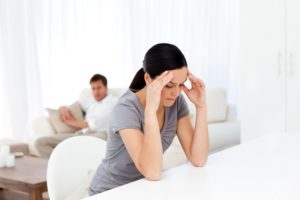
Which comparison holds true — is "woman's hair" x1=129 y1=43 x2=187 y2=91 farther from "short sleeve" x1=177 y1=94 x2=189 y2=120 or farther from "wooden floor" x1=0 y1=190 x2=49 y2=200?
"wooden floor" x1=0 y1=190 x2=49 y2=200

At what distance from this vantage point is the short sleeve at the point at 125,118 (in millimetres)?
1472

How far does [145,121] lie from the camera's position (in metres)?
1.44

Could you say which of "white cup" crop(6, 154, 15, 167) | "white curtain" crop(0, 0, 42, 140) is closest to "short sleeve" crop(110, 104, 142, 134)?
"white cup" crop(6, 154, 15, 167)

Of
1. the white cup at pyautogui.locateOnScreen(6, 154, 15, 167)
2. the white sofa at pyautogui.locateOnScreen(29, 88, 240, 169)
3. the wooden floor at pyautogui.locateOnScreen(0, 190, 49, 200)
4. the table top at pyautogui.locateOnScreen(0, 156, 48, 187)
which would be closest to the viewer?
the table top at pyautogui.locateOnScreen(0, 156, 48, 187)

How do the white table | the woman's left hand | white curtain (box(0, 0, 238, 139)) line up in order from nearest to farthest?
1. the white table
2. the woman's left hand
3. white curtain (box(0, 0, 238, 139))

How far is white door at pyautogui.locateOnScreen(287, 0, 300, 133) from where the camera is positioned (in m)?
3.43

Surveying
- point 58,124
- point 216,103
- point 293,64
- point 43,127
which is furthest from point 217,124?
point 43,127

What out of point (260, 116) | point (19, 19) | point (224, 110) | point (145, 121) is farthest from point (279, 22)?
point (19, 19)

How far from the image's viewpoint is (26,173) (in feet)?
9.61

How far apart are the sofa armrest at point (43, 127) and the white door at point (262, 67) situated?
2000mm

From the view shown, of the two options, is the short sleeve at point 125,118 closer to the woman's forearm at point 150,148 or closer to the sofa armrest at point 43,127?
the woman's forearm at point 150,148

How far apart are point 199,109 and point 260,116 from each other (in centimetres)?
214

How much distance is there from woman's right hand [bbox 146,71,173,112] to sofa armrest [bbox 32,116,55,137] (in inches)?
132

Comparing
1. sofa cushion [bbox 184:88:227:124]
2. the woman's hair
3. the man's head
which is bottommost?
sofa cushion [bbox 184:88:227:124]
